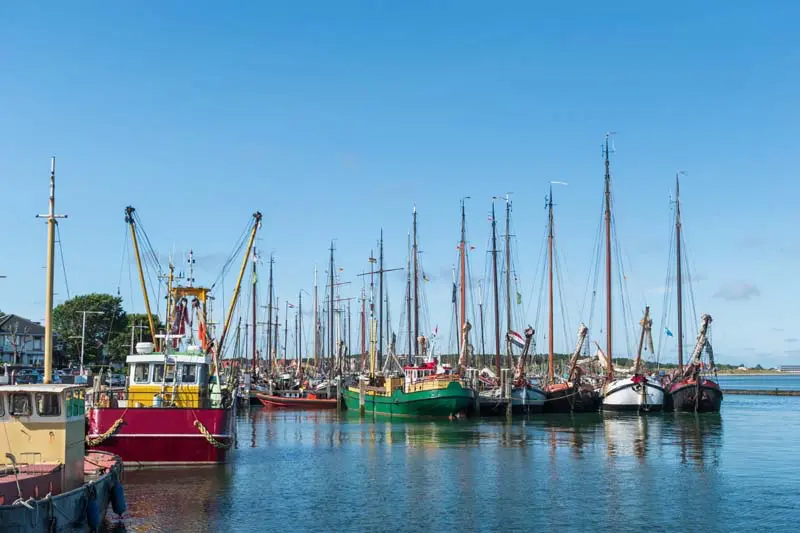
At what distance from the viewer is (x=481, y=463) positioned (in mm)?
42250

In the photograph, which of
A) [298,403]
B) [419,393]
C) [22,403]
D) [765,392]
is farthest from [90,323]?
[765,392]

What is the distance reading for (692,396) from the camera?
7812cm

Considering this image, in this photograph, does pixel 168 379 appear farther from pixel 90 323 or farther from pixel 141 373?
pixel 90 323

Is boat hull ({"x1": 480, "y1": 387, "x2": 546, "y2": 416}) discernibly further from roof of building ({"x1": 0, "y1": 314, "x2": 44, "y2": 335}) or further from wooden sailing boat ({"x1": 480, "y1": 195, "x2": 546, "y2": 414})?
roof of building ({"x1": 0, "y1": 314, "x2": 44, "y2": 335})

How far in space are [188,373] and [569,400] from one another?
47.9m

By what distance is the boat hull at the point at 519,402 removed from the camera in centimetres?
7444

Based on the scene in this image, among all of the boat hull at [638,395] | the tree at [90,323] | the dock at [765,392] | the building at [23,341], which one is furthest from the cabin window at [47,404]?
the dock at [765,392]

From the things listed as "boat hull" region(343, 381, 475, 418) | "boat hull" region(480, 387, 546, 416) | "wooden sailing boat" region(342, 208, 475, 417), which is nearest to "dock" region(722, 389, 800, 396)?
"boat hull" region(480, 387, 546, 416)

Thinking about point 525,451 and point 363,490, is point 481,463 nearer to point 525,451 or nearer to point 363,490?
point 525,451

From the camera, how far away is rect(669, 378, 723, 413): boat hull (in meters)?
78.1

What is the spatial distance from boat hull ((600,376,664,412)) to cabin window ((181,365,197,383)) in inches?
1943

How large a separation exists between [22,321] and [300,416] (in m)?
59.3

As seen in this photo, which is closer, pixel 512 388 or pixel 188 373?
pixel 188 373

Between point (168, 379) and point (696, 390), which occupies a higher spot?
point (168, 379)
